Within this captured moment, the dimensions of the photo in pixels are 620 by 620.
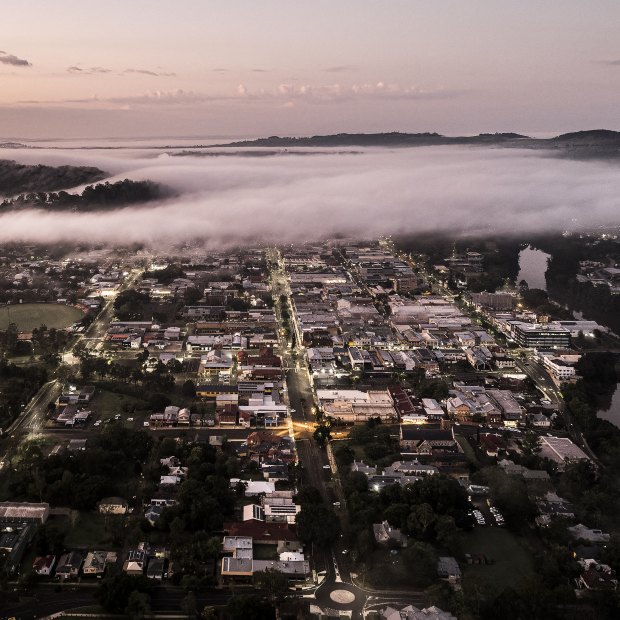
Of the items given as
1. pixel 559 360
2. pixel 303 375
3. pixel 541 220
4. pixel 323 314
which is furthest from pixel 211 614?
pixel 541 220

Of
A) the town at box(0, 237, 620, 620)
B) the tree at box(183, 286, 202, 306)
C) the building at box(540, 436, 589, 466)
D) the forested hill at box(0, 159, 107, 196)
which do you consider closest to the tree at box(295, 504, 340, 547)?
the town at box(0, 237, 620, 620)

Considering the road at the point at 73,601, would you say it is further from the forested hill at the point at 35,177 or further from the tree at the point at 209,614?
the forested hill at the point at 35,177

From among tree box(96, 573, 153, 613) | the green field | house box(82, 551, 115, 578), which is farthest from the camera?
the green field

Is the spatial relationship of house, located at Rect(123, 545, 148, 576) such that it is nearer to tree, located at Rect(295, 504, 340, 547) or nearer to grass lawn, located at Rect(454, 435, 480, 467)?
tree, located at Rect(295, 504, 340, 547)

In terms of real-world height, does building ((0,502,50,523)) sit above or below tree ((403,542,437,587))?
below

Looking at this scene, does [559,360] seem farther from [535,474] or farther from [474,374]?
[535,474]

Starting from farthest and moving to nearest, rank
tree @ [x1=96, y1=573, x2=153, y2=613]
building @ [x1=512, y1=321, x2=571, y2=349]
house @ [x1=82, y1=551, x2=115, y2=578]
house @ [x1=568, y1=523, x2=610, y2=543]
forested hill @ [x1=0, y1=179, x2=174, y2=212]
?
forested hill @ [x1=0, y1=179, x2=174, y2=212] < building @ [x1=512, y1=321, x2=571, y2=349] < house @ [x1=568, y1=523, x2=610, y2=543] < house @ [x1=82, y1=551, x2=115, y2=578] < tree @ [x1=96, y1=573, x2=153, y2=613]
